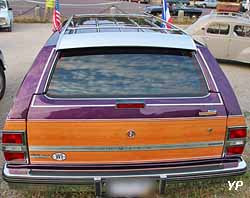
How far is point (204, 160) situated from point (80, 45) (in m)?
1.38

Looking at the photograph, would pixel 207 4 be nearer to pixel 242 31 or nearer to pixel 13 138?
pixel 242 31

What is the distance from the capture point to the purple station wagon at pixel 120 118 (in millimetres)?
2273

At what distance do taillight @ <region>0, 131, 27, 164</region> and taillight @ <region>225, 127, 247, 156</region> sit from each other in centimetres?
162

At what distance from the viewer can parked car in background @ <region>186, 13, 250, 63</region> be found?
8.77 m

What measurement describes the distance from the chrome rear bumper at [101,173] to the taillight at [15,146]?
0.06 m

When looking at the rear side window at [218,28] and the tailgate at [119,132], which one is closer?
the tailgate at [119,132]

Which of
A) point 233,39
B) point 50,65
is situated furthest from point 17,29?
point 50,65

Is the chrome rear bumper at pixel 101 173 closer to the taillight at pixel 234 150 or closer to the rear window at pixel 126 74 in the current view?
the taillight at pixel 234 150

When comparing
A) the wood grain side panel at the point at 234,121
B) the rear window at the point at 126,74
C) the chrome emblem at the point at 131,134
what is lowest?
the chrome emblem at the point at 131,134

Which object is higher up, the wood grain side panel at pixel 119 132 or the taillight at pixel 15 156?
the wood grain side panel at pixel 119 132

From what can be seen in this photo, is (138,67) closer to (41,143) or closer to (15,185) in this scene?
(41,143)
